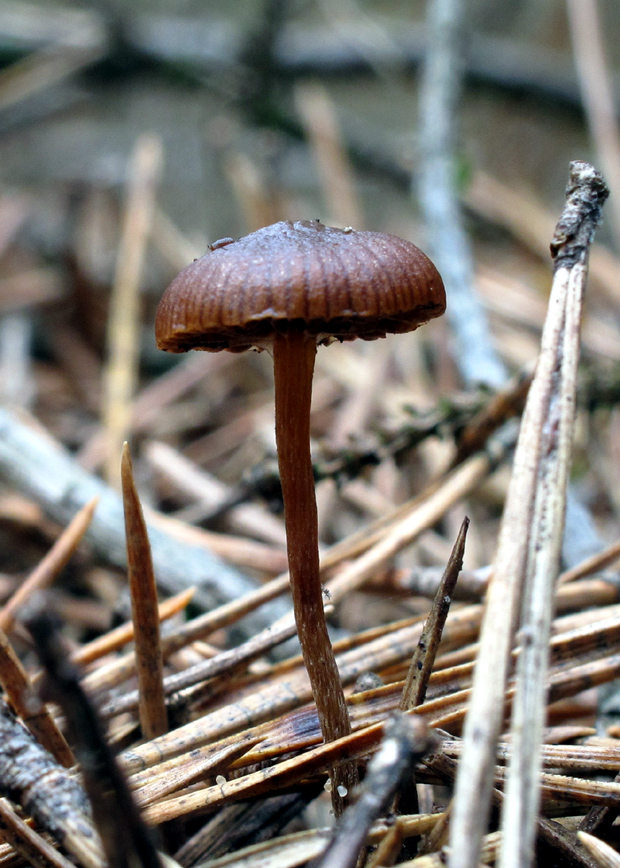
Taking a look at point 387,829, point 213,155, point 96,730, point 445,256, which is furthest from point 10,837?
point 213,155

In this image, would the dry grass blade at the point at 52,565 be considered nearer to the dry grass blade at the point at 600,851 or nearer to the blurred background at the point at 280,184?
the blurred background at the point at 280,184

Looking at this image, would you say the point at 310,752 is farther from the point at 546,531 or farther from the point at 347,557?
the point at 347,557

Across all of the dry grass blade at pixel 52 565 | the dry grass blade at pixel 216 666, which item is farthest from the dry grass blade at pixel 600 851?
the dry grass blade at pixel 52 565

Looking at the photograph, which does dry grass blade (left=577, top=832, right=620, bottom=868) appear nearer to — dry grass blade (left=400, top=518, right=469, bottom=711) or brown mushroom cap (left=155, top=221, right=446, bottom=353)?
dry grass blade (left=400, top=518, right=469, bottom=711)

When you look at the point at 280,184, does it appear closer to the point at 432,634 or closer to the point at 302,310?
the point at 302,310

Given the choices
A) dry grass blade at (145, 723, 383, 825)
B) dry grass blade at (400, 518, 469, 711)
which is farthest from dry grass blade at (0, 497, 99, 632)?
dry grass blade at (400, 518, 469, 711)

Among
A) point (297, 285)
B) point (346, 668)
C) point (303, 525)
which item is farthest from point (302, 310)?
point (346, 668)
